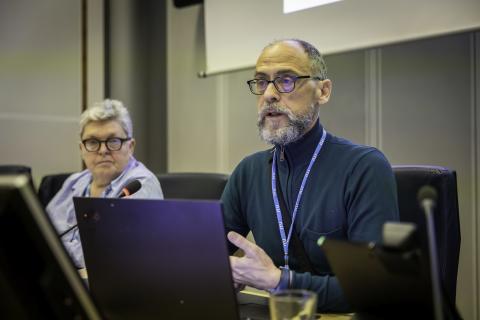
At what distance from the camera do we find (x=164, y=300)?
3.08 feet

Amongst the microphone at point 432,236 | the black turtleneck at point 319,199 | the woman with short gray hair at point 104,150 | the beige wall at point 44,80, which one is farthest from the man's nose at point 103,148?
the microphone at point 432,236

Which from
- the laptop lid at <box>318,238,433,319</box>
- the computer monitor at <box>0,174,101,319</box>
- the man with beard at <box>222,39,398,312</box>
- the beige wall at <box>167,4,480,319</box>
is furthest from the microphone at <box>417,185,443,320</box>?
the beige wall at <box>167,4,480,319</box>

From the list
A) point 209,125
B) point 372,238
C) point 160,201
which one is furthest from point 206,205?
point 209,125

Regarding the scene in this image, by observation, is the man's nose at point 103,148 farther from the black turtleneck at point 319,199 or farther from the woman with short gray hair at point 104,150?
the black turtleneck at point 319,199

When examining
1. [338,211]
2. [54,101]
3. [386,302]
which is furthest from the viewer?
[54,101]

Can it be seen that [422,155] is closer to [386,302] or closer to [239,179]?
[239,179]

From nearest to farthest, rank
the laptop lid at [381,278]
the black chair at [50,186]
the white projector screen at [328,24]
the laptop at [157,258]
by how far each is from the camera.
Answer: the laptop lid at [381,278] → the laptop at [157,258] → the white projector screen at [328,24] → the black chair at [50,186]

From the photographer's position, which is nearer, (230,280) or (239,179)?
(230,280)

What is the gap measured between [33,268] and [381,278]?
0.49 meters

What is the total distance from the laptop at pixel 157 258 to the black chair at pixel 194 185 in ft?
3.61

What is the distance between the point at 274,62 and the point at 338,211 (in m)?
0.50

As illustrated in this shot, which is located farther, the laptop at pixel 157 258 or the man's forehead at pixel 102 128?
the man's forehead at pixel 102 128

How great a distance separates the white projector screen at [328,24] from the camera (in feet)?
6.99

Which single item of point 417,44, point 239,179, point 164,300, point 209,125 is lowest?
point 164,300
